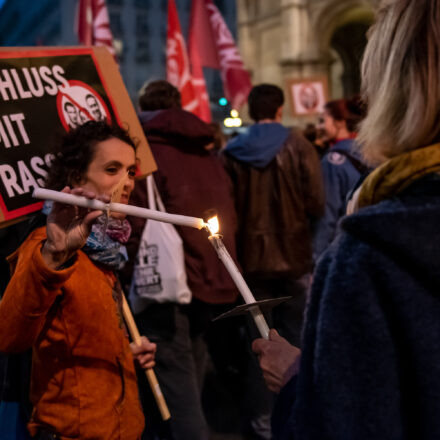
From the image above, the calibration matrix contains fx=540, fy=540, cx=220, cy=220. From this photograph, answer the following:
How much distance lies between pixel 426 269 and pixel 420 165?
0.19m

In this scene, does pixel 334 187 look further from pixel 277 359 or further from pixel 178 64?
pixel 178 64

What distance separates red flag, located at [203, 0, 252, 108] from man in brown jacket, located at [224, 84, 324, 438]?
10.9ft

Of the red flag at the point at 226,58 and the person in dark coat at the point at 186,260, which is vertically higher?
the red flag at the point at 226,58

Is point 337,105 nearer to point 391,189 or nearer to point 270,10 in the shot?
point 391,189

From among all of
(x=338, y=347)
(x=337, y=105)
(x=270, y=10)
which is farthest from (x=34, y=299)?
(x=270, y=10)

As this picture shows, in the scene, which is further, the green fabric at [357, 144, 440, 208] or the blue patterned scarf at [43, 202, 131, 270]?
the blue patterned scarf at [43, 202, 131, 270]

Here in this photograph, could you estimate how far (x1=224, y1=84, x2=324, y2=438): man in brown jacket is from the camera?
344 centimetres

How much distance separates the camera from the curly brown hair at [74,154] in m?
1.71

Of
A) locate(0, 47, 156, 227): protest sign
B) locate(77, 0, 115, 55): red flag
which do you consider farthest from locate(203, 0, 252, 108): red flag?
locate(0, 47, 156, 227): protest sign

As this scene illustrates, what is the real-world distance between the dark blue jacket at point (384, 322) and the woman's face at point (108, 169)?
90 cm

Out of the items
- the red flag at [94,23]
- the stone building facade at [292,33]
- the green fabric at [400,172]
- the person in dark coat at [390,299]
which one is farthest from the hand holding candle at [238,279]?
the stone building facade at [292,33]

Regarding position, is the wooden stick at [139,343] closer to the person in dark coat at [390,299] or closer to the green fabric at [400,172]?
the person in dark coat at [390,299]

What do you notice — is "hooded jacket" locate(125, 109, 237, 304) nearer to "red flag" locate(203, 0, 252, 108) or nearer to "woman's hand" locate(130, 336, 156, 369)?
"woman's hand" locate(130, 336, 156, 369)

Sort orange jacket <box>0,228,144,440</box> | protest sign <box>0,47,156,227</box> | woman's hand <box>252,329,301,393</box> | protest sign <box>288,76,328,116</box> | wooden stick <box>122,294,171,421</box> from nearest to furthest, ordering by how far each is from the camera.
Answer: woman's hand <box>252,329,301,393</box> → orange jacket <box>0,228,144,440</box> → protest sign <box>0,47,156,227</box> → wooden stick <box>122,294,171,421</box> → protest sign <box>288,76,328,116</box>
